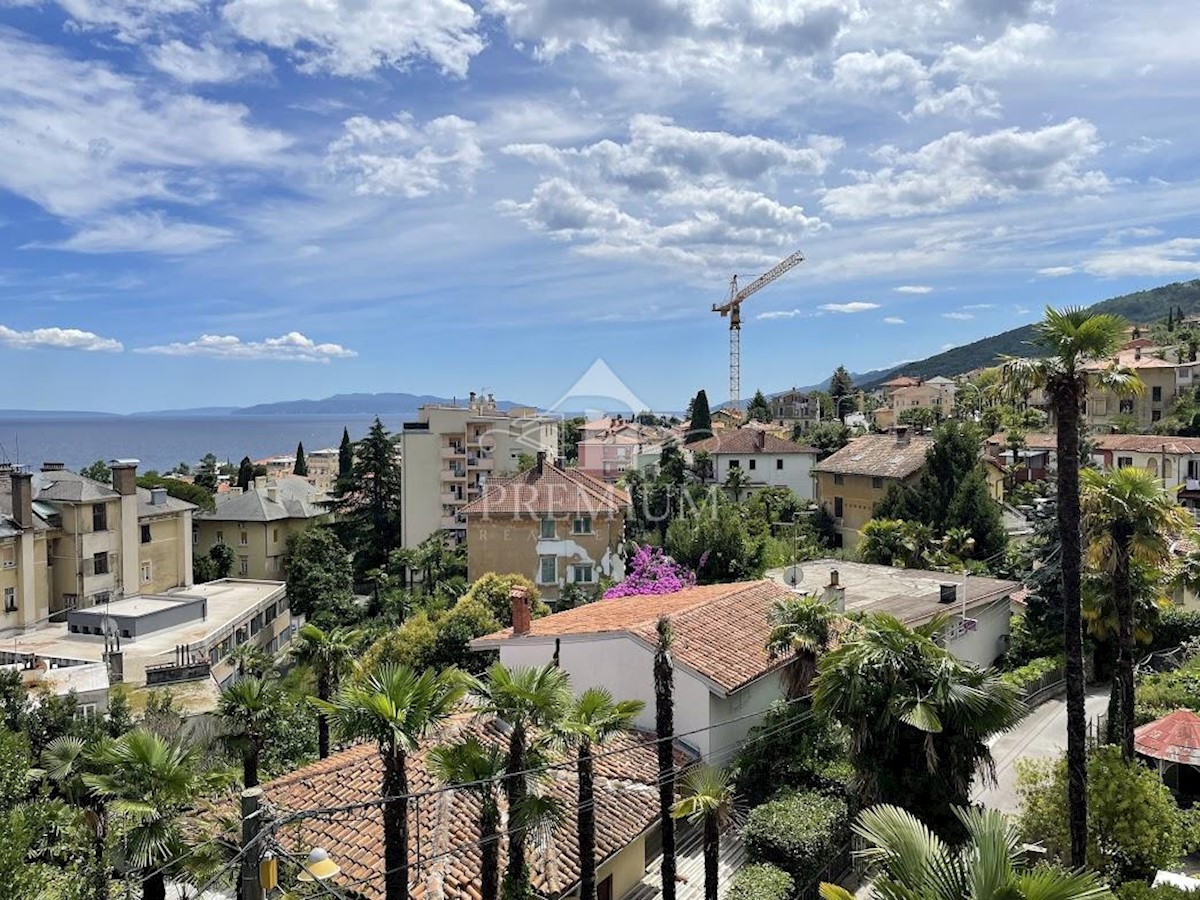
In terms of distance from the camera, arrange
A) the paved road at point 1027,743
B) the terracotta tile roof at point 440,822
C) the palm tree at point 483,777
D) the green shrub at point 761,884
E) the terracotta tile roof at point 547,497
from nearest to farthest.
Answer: the palm tree at point 483,777 → the terracotta tile roof at point 440,822 → the green shrub at point 761,884 → the paved road at point 1027,743 → the terracotta tile roof at point 547,497

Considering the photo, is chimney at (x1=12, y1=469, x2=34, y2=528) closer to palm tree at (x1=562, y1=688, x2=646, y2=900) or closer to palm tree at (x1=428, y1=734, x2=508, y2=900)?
palm tree at (x1=428, y1=734, x2=508, y2=900)

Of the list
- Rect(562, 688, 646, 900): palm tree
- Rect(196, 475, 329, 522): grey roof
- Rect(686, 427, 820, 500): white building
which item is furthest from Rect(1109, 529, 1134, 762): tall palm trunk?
Rect(196, 475, 329, 522): grey roof

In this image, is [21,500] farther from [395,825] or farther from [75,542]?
[395,825]

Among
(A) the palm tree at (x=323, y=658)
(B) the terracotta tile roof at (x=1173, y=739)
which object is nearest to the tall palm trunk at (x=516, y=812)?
(A) the palm tree at (x=323, y=658)

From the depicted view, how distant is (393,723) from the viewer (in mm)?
10438

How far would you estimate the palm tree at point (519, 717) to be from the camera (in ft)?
37.8

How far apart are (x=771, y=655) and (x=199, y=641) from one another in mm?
28522

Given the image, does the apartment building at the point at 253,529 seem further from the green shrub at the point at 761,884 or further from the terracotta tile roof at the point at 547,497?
the green shrub at the point at 761,884

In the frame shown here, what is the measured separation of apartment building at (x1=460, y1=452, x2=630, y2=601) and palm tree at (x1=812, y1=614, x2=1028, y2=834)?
28.1 meters

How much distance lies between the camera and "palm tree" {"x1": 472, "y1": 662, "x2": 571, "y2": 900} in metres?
11.5

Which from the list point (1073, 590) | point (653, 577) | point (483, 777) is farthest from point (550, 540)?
point (1073, 590)

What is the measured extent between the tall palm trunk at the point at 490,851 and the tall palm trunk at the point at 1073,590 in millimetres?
8771

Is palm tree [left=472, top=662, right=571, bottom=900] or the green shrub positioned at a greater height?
palm tree [left=472, top=662, right=571, bottom=900]

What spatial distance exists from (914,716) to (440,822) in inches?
313
